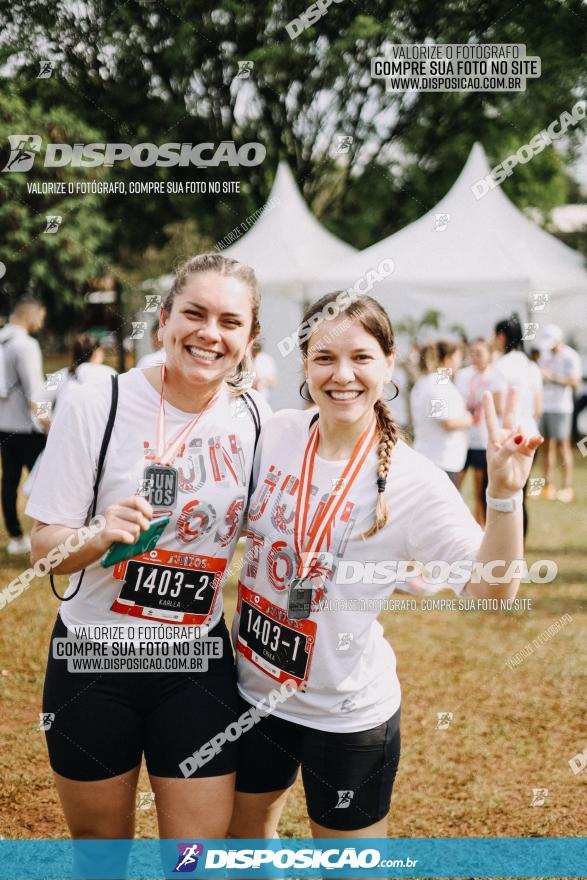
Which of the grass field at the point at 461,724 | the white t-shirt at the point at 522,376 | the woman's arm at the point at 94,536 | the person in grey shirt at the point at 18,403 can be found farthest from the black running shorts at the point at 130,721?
the person in grey shirt at the point at 18,403

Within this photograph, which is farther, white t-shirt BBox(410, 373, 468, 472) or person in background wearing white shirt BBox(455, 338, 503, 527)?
person in background wearing white shirt BBox(455, 338, 503, 527)

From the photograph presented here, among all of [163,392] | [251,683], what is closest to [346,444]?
[163,392]

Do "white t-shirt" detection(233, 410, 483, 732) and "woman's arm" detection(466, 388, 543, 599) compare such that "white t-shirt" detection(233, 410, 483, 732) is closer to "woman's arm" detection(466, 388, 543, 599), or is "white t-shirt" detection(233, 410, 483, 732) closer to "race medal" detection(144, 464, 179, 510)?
"woman's arm" detection(466, 388, 543, 599)

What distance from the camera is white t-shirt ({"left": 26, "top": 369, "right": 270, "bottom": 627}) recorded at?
199cm

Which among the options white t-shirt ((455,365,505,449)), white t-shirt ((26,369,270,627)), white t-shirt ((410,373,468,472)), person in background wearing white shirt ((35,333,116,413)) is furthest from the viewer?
white t-shirt ((455,365,505,449))

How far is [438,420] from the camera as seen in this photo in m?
6.12

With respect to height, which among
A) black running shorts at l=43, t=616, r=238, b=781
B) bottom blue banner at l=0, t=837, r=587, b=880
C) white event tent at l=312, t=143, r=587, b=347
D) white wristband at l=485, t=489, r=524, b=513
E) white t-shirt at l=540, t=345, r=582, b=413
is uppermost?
white event tent at l=312, t=143, r=587, b=347

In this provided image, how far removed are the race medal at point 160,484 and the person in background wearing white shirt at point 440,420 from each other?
4285 mm

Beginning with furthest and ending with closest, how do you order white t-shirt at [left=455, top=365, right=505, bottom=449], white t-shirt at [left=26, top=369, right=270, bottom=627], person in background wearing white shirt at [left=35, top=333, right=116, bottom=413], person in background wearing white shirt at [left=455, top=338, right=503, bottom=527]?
person in background wearing white shirt at [left=455, top=338, right=503, bottom=527] < white t-shirt at [left=455, top=365, right=505, bottom=449] < person in background wearing white shirt at [left=35, top=333, right=116, bottom=413] < white t-shirt at [left=26, top=369, right=270, bottom=627]

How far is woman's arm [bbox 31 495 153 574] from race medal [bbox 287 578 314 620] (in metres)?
0.42

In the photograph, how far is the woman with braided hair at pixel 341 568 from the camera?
2.03 meters

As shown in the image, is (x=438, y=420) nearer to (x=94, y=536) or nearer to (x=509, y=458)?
(x=509, y=458)

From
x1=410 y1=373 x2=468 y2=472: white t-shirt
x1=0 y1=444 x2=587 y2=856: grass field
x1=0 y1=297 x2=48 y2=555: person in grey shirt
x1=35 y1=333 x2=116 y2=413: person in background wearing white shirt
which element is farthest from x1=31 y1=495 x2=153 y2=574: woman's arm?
x1=0 y1=297 x2=48 y2=555: person in grey shirt

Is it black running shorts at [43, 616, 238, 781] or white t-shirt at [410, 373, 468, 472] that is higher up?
white t-shirt at [410, 373, 468, 472]
